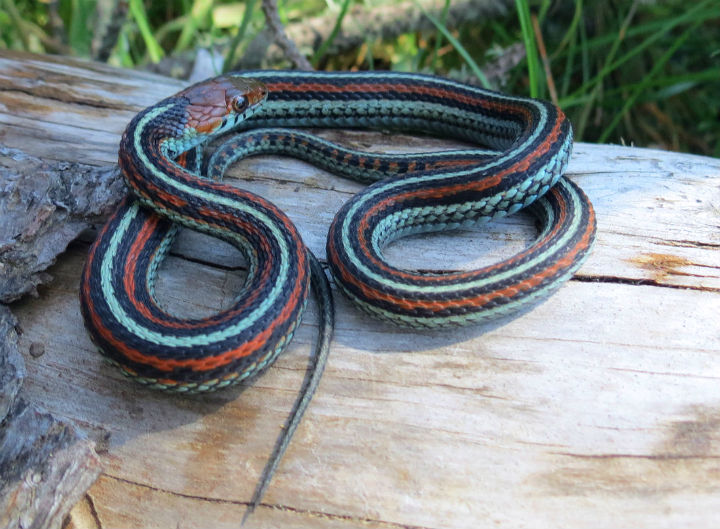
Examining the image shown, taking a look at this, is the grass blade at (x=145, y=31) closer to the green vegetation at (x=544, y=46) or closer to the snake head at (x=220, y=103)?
the green vegetation at (x=544, y=46)

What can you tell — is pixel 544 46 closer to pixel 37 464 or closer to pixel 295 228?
pixel 295 228

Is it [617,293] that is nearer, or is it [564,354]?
[564,354]

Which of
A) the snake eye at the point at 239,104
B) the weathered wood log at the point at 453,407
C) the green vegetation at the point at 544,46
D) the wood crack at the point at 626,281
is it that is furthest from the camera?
the green vegetation at the point at 544,46

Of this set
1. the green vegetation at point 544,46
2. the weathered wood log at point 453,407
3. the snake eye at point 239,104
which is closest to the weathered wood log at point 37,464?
the weathered wood log at point 453,407

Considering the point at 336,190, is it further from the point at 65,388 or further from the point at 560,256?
the point at 65,388

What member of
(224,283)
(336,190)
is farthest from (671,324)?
(224,283)

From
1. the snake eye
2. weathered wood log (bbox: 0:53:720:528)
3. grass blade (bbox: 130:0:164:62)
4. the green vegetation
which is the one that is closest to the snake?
the snake eye

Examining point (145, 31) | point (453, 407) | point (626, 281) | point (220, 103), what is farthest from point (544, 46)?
point (453, 407)
